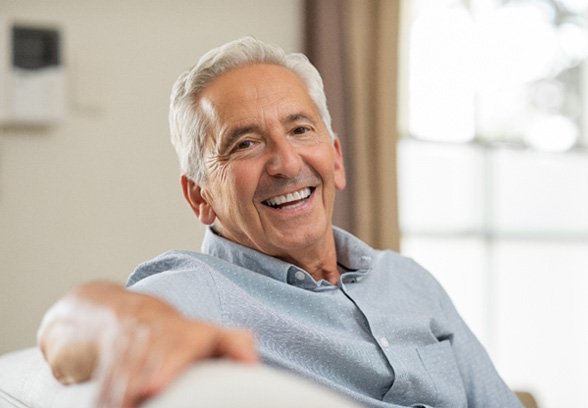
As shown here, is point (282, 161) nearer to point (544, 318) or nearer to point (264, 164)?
point (264, 164)

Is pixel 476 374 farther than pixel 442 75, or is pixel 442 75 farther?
pixel 442 75

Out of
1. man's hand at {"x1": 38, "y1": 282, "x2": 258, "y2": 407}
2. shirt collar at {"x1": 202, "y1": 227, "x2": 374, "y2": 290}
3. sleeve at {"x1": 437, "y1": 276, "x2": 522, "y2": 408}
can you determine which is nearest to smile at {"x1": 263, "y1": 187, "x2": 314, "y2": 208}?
shirt collar at {"x1": 202, "y1": 227, "x2": 374, "y2": 290}

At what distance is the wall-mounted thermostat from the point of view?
325 cm

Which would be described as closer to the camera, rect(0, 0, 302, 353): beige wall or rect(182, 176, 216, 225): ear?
rect(182, 176, 216, 225): ear

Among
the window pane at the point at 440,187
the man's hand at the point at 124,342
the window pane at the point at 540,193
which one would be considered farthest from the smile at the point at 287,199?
the window pane at the point at 540,193

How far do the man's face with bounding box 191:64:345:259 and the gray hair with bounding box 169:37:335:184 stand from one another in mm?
21

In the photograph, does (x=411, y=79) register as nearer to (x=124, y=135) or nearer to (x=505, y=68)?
(x=505, y=68)

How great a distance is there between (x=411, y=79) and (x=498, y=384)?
2531 millimetres

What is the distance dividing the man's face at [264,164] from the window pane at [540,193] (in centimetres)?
279

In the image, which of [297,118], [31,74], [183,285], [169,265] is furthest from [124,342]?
[31,74]

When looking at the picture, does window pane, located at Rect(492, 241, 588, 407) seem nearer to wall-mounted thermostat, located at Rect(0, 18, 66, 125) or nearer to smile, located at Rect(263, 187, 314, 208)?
wall-mounted thermostat, located at Rect(0, 18, 66, 125)

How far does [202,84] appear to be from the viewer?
1.93m

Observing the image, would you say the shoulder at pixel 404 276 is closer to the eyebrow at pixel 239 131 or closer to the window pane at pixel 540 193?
the eyebrow at pixel 239 131

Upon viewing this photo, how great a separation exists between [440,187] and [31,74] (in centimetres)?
197
